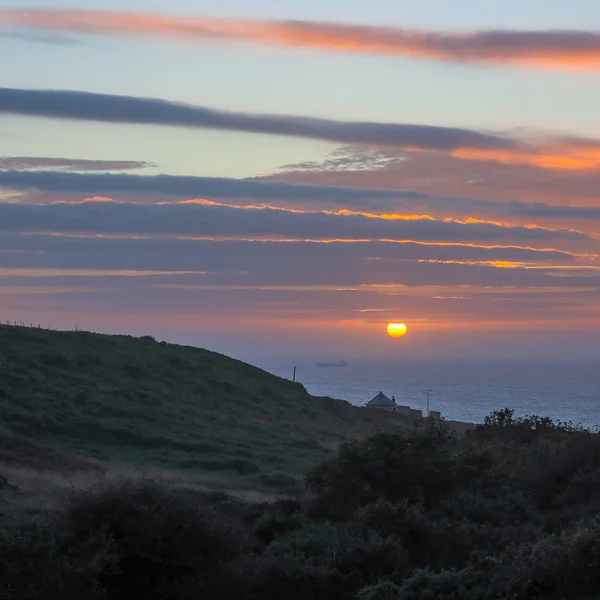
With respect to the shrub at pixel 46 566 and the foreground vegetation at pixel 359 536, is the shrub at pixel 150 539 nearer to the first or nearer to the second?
the foreground vegetation at pixel 359 536

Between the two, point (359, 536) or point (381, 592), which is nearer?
point (381, 592)

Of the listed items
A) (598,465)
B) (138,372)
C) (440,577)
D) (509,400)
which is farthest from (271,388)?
(509,400)

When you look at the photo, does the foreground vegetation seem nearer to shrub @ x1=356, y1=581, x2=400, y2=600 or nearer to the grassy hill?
shrub @ x1=356, y1=581, x2=400, y2=600

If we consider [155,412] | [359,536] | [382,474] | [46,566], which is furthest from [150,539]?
[155,412]

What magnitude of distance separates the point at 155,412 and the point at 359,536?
27219mm

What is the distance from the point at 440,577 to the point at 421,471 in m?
7.34

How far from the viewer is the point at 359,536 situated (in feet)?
52.1

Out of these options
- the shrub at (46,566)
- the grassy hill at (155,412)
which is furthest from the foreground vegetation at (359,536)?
the grassy hill at (155,412)

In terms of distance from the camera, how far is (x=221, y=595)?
1348 cm

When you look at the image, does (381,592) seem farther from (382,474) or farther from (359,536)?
(382,474)

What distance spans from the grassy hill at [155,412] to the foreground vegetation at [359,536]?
11013mm

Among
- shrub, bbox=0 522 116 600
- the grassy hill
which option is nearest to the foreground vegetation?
shrub, bbox=0 522 116 600

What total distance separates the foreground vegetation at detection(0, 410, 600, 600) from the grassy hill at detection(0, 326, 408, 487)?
11013mm

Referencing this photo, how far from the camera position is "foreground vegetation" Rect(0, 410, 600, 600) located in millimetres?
12312
